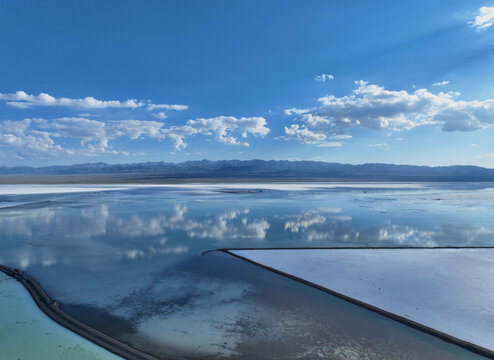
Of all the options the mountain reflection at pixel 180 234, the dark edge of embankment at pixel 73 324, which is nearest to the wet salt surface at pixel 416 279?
the mountain reflection at pixel 180 234

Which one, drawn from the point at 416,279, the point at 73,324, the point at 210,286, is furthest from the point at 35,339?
the point at 416,279

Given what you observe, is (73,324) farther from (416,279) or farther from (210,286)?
(416,279)

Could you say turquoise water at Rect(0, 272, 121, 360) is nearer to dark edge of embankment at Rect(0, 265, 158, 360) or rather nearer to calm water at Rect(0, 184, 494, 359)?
dark edge of embankment at Rect(0, 265, 158, 360)

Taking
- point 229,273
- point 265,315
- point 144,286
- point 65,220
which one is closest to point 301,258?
point 229,273

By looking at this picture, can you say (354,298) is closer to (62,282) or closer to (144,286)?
(144,286)

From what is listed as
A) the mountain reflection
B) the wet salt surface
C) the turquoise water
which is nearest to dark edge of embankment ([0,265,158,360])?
the turquoise water

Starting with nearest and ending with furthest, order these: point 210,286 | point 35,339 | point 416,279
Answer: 1. point 35,339
2. point 210,286
3. point 416,279

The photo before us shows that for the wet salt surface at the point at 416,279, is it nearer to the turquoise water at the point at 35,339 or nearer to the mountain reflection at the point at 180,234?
the mountain reflection at the point at 180,234
